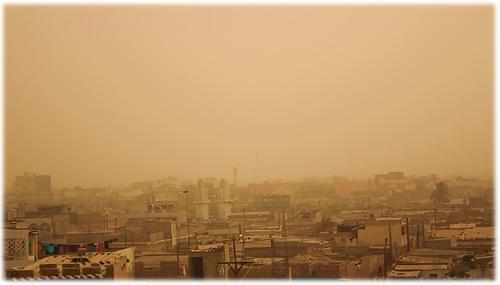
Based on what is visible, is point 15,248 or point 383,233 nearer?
point 383,233

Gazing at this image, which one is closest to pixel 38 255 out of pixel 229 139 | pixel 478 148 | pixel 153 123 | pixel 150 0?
pixel 153 123

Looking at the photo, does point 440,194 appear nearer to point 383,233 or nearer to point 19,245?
point 383,233

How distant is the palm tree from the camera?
393 cm

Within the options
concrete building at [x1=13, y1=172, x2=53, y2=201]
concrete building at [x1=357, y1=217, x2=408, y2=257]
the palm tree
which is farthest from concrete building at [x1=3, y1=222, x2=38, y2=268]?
the palm tree

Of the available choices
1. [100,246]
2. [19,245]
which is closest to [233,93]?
[100,246]

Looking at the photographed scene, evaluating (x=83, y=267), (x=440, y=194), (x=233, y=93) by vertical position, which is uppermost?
(x=233, y=93)

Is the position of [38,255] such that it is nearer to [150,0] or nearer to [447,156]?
[150,0]

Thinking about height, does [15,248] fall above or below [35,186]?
below

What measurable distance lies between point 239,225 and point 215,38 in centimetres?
102

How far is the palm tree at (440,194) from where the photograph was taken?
3934 mm

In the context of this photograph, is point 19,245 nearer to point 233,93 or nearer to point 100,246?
point 100,246

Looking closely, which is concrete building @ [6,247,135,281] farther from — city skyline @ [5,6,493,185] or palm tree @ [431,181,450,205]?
palm tree @ [431,181,450,205]

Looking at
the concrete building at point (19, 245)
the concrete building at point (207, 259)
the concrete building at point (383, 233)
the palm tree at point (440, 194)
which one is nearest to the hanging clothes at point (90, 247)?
the concrete building at point (19, 245)

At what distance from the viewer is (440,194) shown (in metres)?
3.94
